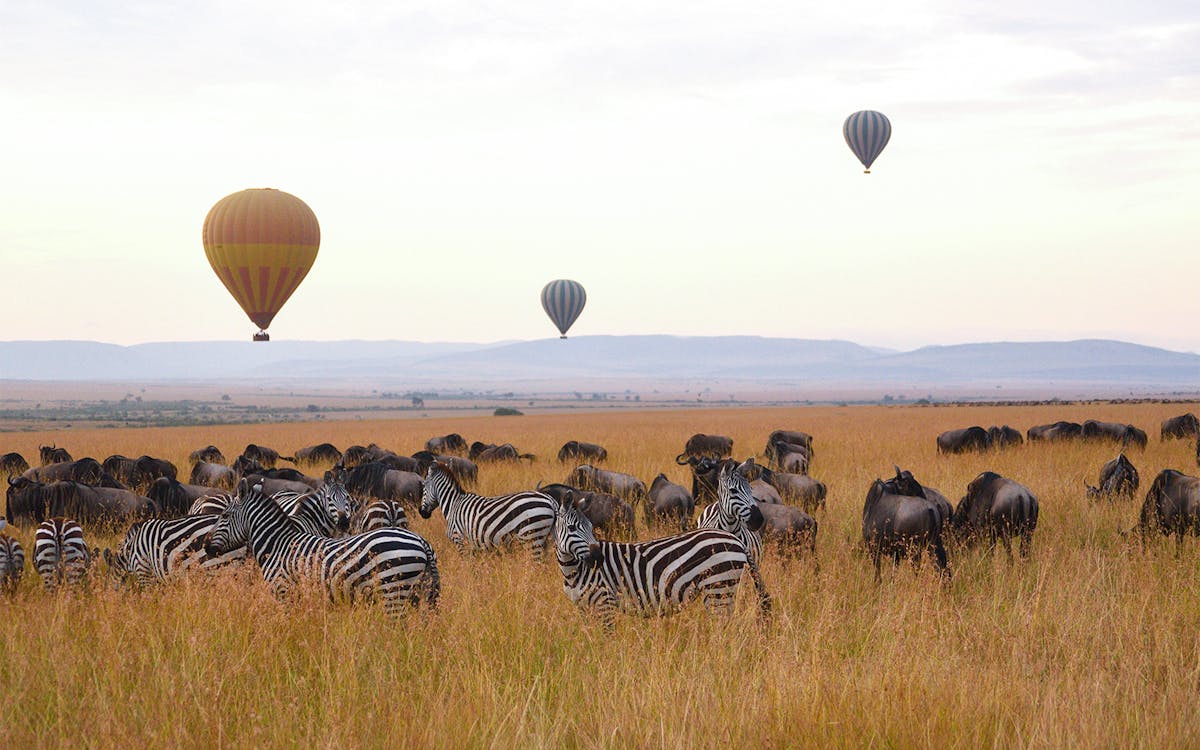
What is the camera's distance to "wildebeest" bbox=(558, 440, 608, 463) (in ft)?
91.4

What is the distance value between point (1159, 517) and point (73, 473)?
21.0 meters

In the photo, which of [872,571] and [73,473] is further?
[73,473]

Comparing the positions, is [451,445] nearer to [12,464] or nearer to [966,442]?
[12,464]

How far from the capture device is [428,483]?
44.8 ft

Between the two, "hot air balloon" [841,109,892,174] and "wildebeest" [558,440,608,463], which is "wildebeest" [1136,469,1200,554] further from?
"hot air balloon" [841,109,892,174]

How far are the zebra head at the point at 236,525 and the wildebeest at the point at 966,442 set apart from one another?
2332cm

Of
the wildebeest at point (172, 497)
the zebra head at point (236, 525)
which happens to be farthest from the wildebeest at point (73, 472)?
the zebra head at point (236, 525)

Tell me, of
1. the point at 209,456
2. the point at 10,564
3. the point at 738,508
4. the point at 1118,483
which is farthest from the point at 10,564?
the point at 209,456

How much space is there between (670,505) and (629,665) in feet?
24.5

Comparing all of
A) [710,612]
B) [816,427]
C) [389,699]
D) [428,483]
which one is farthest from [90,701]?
[816,427]

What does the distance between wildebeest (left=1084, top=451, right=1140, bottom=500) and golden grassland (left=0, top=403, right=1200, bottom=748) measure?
419 cm

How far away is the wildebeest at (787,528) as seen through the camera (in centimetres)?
1168

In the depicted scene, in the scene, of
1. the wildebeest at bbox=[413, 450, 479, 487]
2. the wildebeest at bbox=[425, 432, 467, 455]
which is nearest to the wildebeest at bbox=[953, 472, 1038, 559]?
the wildebeest at bbox=[413, 450, 479, 487]

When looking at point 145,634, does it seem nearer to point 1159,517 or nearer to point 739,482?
point 739,482
